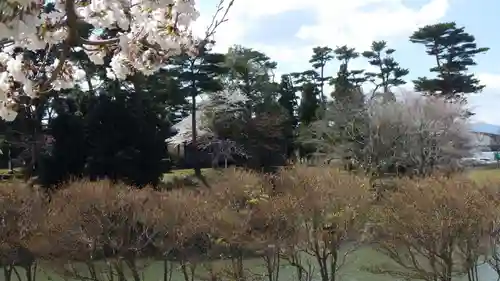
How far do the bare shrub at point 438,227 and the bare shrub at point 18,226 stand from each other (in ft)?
21.2

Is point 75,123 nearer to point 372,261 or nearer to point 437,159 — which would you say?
point 372,261

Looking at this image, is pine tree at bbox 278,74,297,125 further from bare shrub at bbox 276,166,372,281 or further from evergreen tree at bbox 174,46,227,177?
bare shrub at bbox 276,166,372,281

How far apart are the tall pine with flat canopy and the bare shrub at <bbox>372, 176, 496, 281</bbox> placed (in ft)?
67.1

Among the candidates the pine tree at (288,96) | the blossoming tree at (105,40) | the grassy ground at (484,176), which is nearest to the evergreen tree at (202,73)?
the pine tree at (288,96)

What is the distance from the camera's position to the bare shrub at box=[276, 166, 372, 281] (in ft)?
39.5

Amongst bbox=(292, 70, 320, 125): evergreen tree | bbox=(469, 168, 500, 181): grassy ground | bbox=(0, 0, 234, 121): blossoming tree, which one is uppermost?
bbox=(292, 70, 320, 125): evergreen tree

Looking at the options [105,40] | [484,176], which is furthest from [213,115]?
[105,40]

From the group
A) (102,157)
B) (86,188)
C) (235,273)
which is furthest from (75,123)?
(235,273)

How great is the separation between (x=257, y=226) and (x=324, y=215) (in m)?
1.29

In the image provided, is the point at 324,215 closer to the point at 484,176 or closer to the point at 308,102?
the point at 484,176

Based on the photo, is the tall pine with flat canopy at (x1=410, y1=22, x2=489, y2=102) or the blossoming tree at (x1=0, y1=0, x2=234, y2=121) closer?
the blossoming tree at (x1=0, y1=0, x2=234, y2=121)

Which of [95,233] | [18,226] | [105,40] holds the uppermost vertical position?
[105,40]

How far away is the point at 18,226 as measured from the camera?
1170cm

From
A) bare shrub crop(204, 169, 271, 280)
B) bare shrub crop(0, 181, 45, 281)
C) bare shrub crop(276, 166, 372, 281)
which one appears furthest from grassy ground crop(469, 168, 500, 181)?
bare shrub crop(0, 181, 45, 281)
